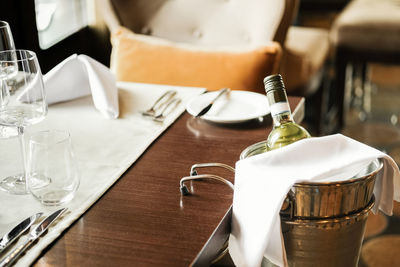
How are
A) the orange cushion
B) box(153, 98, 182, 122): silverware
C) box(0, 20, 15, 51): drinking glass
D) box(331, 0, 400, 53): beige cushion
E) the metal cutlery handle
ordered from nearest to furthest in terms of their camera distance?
the metal cutlery handle < box(0, 20, 15, 51): drinking glass < box(153, 98, 182, 122): silverware < the orange cushion < box(331, 0, 400, 53): beige cushion

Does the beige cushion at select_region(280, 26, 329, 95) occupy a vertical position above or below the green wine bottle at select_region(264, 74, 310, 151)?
below

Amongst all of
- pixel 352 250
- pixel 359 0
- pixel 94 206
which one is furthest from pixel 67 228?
pixel 359 0

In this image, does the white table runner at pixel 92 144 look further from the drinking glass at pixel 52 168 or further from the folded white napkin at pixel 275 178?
the folded white napkin at pixel 275 178

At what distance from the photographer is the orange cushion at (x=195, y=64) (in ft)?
6.09

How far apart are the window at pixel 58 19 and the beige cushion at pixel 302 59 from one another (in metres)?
1.09

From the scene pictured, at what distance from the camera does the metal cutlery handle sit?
702mm

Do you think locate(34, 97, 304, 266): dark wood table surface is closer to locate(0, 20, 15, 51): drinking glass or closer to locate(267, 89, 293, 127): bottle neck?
locate(267, 89, 293, 127): bottle neck

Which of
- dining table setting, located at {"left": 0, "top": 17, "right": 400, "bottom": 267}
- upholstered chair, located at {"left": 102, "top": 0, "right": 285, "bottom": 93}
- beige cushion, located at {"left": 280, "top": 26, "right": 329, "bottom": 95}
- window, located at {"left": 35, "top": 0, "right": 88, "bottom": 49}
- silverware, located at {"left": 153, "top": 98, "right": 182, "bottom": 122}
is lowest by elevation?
beige cushion, located at {"left": 280, "top": 26, "right": 329, "bottom": 95}

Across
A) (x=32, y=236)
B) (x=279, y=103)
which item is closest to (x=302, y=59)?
(x=279, y=103)

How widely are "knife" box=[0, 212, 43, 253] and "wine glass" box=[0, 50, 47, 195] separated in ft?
0.36

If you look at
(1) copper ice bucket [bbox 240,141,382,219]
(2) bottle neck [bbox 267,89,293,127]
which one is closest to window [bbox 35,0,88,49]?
(2) bottle neck [bbox 267,89,293,127]

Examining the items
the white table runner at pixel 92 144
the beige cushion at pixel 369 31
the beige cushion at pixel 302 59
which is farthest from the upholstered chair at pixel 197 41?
the beige cushion at pixel 369 31

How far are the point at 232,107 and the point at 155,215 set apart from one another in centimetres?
55

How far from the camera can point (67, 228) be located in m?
0.80
